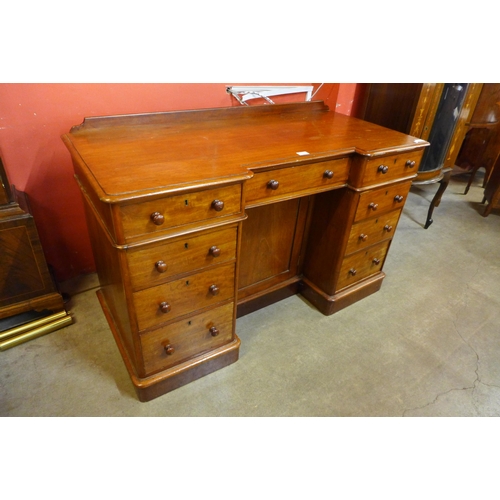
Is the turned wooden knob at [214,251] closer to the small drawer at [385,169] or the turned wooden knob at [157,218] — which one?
the turned wooden knob at [157,218]

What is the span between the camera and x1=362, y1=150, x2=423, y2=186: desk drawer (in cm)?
156

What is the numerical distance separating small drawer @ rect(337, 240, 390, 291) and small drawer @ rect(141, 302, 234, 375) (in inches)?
27.9

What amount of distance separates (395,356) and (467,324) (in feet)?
1.79

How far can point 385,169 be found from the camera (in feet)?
5.22

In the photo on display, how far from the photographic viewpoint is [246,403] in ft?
4.94

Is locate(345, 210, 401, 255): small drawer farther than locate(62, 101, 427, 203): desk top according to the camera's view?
Yes

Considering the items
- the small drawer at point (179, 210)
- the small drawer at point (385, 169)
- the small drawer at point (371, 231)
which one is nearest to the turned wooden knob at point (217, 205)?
the small drawer at point (179, 210)

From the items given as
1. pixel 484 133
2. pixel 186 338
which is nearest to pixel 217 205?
pixel 186 338

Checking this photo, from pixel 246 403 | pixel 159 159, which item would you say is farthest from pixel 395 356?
pixel 159 159

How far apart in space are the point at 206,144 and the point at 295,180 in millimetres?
374

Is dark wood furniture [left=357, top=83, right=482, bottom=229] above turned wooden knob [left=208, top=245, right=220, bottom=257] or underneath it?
above

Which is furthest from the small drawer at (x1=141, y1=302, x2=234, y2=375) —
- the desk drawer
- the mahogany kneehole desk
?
the desk drawer

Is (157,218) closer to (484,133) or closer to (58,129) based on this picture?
(58,129)

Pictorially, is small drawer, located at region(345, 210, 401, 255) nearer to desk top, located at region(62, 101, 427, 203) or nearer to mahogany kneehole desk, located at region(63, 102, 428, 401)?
mahogany kneehole desk, located at region(63, 102, 428, 401)
